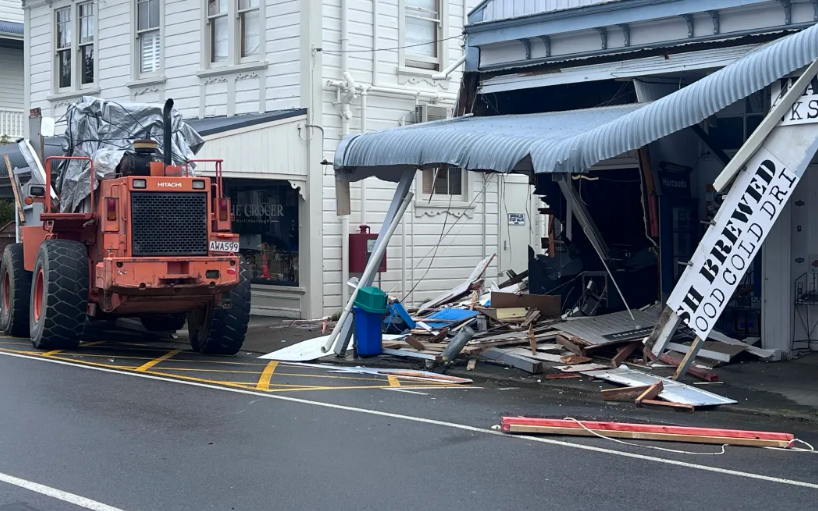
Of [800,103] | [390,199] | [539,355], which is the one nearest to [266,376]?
[539,355]

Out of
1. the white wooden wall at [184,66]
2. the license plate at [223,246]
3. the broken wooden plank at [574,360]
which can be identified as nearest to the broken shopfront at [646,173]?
the broken wooden plank at [574,360]

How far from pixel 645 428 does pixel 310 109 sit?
1128cm

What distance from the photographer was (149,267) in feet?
40.6

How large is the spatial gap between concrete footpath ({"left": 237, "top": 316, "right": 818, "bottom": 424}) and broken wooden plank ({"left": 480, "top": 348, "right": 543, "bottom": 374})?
0.08m

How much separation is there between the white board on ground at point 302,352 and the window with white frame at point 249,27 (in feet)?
24.2

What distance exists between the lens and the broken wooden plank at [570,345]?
12.7 meters

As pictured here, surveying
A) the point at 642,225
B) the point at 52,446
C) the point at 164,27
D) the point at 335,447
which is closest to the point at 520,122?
the point at 642,225

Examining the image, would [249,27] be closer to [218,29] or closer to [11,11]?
[218,29]

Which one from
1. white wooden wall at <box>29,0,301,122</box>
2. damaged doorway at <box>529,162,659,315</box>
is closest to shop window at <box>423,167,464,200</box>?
white wooden wall at <box>29,0,301,122</box>

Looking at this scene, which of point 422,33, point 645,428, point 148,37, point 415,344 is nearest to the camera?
point 645,428

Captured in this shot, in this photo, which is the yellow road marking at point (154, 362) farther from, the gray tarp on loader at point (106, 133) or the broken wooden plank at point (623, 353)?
the broken wooden plank at point (623, 353)

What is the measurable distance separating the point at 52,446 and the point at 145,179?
17.6ft

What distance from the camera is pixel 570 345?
12875mm

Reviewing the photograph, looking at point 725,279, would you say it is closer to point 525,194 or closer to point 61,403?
point 61,403
